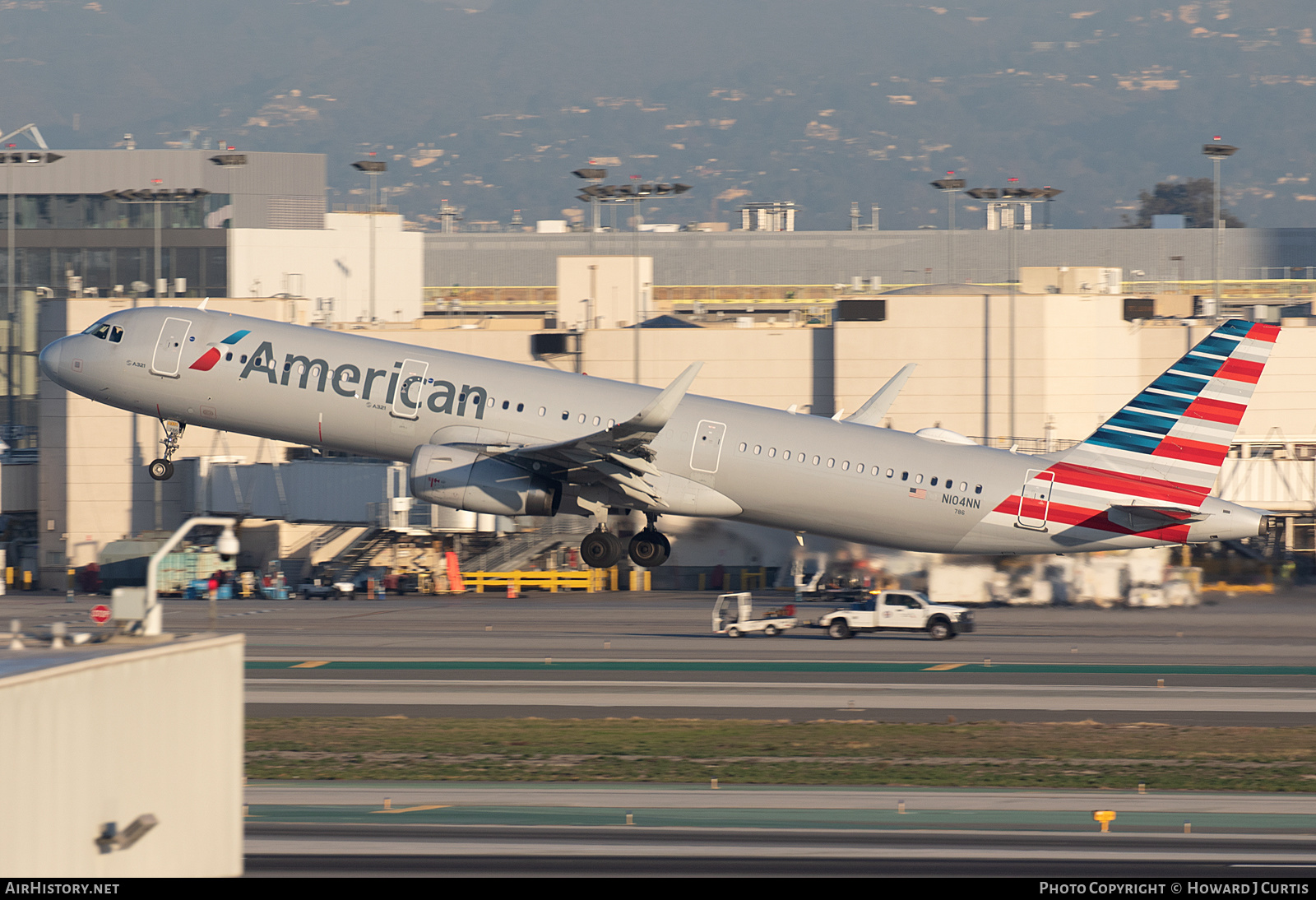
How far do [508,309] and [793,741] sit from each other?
127 m

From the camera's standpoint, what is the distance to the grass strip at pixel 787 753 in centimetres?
3462

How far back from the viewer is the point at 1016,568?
2330 inches

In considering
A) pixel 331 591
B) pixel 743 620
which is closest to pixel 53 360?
pixel 743 620

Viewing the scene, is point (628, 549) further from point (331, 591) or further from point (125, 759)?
point (331, 591)

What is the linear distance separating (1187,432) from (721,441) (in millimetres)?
14535

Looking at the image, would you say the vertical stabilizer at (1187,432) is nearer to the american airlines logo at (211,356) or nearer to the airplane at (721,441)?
the airplane at (721,441)

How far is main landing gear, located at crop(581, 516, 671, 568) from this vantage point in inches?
1876

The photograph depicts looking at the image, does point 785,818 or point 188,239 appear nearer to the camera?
point 785,818

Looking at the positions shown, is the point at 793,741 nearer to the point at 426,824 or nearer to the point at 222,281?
the point at 426,824

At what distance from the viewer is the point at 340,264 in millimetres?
133375

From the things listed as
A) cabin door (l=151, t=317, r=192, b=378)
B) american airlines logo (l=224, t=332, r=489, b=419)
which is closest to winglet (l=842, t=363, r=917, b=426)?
american airlines logo (l=224, t=332, r=489, b=419)

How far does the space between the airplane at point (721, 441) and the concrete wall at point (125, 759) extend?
2452 cm

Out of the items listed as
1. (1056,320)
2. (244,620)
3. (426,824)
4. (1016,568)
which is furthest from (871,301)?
(426,824)

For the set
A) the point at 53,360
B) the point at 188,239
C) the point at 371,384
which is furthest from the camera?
the point at 188,239
